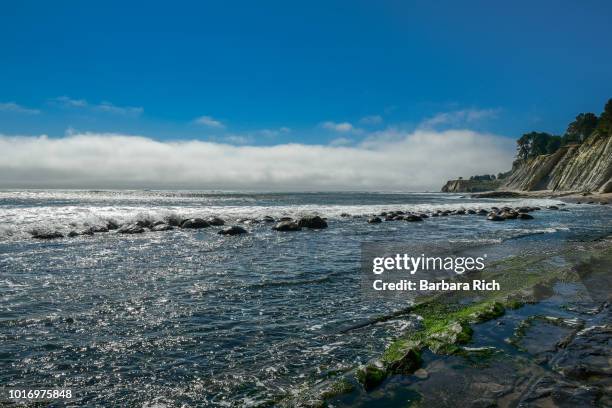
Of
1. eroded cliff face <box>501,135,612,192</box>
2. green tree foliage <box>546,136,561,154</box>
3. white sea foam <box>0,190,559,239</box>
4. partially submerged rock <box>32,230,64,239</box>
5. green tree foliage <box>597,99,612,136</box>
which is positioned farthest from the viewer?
green tree foliage <box>546,136,561,154</box>

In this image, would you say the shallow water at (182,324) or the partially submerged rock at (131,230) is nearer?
the shallow water at (182,324)

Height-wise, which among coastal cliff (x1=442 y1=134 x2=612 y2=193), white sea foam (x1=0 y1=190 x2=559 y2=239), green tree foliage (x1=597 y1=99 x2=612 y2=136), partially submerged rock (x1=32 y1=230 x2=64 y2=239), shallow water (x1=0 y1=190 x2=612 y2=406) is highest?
green tree foliage (x1=597 y1=99 x2=612 y2=136)

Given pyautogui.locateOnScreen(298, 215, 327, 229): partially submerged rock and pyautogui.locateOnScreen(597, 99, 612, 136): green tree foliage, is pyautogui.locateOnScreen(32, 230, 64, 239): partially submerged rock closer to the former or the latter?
pyautogui.locateOnScreen(298, 215, 327, 229): partially submerged rock

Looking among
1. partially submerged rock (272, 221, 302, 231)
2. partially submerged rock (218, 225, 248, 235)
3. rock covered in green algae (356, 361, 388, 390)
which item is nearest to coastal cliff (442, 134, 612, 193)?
partially submerged rock (272, 221, 302, 231)

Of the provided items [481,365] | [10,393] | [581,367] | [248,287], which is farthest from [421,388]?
[248,287]

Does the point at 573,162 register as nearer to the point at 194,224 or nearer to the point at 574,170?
the point at 574,170

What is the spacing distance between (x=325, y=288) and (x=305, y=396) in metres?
6.39

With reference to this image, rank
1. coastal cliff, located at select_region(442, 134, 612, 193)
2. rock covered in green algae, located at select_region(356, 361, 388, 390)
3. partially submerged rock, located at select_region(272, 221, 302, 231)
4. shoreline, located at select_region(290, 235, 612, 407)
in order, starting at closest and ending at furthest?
1. shoreline, located at select_region(290, 235, 612, 407)
2. rock covered in green algae, located at select_region(356, 361, 388, 390)
3. partially submerged rock, located at select_region(272, 221, 302, 231)
4. coastal cliff, located at select_region(442, 134, 612, 193)

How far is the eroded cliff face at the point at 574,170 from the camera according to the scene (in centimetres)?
8418

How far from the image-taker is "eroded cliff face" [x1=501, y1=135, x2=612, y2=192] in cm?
8418

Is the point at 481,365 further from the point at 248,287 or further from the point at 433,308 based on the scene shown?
the point at 248,287

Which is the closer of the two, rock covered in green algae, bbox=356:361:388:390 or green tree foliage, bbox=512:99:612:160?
rock covered in green algae, bbox=356:361:388:390

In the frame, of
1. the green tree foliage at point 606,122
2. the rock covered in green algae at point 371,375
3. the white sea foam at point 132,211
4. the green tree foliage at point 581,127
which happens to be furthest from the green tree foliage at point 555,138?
the rock covered in green algae at point 371,375

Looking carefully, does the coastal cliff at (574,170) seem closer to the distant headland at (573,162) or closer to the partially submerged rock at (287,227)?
the distant headland at (573,162)
